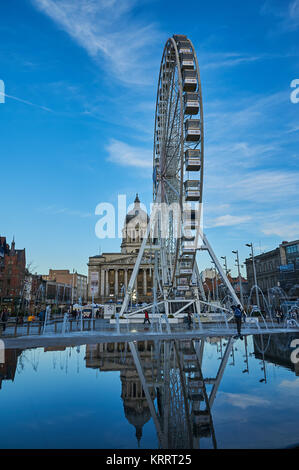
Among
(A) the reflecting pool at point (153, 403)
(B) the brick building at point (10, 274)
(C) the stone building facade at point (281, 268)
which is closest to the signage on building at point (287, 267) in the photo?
(C) the stone building facade at point (281, 268)

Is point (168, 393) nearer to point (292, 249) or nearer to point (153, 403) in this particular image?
point (153, 403)

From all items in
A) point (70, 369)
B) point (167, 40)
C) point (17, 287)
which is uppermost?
point (167, 40)

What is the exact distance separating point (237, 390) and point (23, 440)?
4.69 m

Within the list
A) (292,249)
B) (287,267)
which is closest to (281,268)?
(287,267)

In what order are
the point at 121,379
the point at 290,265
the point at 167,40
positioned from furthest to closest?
the point at 290,265
the point at 167,40
the point at 121,379

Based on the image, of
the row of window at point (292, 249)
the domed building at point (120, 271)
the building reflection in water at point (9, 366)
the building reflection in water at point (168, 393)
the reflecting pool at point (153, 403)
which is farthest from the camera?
the domed building at point (120, 271)

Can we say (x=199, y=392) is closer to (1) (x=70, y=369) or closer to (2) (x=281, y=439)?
(2) (x=281, y=439)

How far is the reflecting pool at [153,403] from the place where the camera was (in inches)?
197

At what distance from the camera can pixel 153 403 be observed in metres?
7.00

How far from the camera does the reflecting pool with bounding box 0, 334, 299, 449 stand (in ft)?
16.5

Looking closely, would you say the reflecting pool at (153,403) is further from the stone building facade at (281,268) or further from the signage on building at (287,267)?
the signage on building at (287,267)

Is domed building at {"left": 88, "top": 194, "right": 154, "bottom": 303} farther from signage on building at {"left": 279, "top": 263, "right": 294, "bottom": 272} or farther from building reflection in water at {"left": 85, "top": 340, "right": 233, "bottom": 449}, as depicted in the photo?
building reflection in water at {"left": 85, "top": 340, "right": 233, "bottom": 449}

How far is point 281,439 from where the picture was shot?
477 cm
